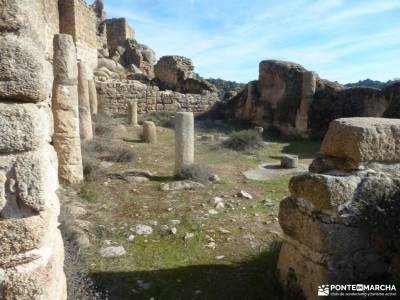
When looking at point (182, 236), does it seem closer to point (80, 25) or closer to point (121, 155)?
point (121, 155)

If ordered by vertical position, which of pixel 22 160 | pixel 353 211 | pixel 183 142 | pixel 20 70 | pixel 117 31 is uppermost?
pixel 117 31

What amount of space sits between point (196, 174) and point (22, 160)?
5.71 metres

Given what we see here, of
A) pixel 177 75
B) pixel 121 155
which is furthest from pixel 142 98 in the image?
pixel 121 155

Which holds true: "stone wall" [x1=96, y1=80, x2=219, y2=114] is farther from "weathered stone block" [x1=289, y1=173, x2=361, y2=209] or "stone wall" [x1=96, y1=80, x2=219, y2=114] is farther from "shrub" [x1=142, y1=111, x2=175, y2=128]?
"weathered stone block" [x1=289, y1=173, x2=361, y2=209]

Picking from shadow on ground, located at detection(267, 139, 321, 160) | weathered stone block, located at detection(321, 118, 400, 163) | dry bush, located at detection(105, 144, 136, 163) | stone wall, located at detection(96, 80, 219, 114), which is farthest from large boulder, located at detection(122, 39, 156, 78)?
weathered stone block, located at detection(321, 118, 400, 163)

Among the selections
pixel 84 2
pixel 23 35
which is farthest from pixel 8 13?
pixel 84 2

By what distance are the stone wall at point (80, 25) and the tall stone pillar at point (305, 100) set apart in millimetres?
10317

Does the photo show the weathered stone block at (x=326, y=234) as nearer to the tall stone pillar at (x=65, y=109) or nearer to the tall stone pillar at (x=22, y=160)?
the tall stone pillar at (x=22, y=160)

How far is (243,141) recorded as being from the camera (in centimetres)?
1148

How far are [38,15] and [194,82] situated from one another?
19.3 meters

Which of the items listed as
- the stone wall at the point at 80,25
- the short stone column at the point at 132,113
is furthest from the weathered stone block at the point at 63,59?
the stone wall at the point at 80,25

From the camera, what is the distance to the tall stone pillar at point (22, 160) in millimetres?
1853

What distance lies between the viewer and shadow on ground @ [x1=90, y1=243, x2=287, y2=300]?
142 inches

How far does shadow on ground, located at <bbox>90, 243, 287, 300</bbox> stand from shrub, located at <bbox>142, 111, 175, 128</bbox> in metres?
11.1
